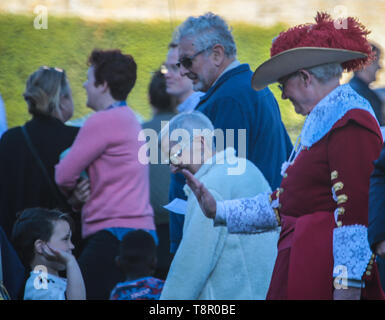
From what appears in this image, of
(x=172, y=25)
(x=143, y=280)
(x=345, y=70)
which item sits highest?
(x=172, y=25)

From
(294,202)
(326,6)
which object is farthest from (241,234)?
(326,6)

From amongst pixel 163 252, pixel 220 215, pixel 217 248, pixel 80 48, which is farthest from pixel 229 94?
pixel 80 48

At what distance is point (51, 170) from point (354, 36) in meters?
1.84

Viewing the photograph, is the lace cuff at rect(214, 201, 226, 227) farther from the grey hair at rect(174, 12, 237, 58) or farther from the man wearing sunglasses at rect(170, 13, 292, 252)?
the grey hair at rect(174, 12, 237, 58)

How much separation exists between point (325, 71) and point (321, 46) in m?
0.10

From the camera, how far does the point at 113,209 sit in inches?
165

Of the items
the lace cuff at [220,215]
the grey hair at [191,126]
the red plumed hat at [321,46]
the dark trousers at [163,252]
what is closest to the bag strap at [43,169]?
the dark trousers at [163,252]

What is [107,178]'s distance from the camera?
165 inches

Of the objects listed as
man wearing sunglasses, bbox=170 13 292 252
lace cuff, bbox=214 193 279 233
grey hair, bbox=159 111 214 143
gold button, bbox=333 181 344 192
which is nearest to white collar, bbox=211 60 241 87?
man wearing sunglasses, bbox=170 13 292 252

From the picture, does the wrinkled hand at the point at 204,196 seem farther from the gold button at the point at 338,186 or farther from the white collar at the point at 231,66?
the white collar at the point at 231,66

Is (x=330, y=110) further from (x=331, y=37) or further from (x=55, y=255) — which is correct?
(x=55, y=255)

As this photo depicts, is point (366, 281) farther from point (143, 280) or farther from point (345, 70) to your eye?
point (143, 280)

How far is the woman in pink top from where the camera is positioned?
13.6ft

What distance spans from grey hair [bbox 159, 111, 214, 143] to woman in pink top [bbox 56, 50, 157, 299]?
62 cm
